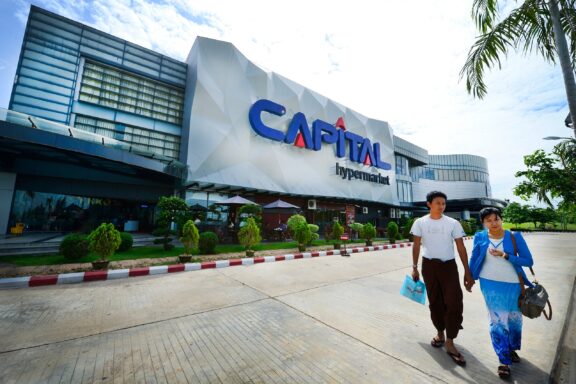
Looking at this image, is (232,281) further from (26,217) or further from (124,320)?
(26,217)

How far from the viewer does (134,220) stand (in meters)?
17.0

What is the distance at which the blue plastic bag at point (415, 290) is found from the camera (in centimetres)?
281

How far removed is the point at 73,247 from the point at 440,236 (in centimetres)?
903

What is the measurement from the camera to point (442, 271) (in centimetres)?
264

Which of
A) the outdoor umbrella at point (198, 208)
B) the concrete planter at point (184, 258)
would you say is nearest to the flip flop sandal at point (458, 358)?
the concrete planter at point (184, 258)

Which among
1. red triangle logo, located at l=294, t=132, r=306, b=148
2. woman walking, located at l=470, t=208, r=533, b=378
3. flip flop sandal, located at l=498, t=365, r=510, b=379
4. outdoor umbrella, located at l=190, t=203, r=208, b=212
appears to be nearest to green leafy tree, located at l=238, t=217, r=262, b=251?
outdoor umbrella, located at l=190, t=203, r=208, b=212

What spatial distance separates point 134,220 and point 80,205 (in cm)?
315

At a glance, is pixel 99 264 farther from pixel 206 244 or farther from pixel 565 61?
pixel 565 61

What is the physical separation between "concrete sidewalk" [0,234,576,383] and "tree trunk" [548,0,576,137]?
11.7ft

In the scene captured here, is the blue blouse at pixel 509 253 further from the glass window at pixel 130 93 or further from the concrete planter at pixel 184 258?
the glass window at pixel 130 93

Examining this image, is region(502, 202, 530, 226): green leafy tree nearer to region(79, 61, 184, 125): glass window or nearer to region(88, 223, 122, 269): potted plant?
region(79, 61, 184, 125): glass window

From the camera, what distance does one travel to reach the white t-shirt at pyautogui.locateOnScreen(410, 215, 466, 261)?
2658mm

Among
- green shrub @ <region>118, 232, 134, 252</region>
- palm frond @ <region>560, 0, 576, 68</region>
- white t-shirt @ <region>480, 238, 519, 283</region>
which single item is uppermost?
palm frond @ <region>560, 0, 576, 68</region>

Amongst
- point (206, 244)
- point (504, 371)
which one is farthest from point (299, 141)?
point (504, 371)
